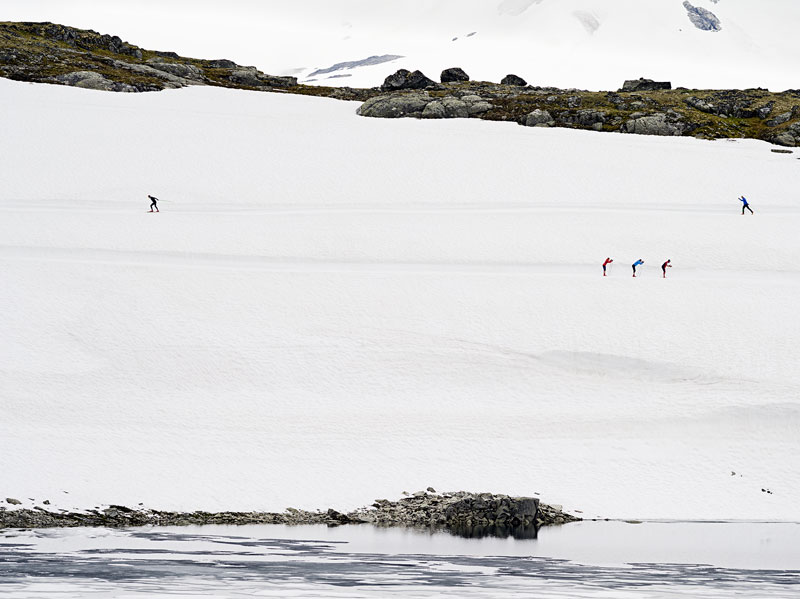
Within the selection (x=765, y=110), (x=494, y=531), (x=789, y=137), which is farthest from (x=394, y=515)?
(x=765, y=110)

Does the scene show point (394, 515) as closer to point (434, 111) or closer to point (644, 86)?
point (434, 111)

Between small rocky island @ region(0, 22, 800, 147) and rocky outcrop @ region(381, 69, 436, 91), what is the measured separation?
137mm

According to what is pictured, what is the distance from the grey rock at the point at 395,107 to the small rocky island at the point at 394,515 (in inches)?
2549

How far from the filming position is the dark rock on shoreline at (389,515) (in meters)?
25.9

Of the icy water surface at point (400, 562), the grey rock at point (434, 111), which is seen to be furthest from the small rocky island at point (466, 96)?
the icy water surface at point (400, 562)

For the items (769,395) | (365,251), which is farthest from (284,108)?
(769,395)

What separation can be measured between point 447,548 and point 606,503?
27.3 feet

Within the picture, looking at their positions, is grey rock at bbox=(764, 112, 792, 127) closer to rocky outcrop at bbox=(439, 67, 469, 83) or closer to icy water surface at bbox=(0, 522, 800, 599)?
rocky outcrop at bbox=(439, 67, 469, 83)

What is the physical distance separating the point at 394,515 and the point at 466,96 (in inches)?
2917

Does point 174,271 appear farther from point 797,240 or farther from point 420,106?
point 420,106

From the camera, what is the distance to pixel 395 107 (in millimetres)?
87062

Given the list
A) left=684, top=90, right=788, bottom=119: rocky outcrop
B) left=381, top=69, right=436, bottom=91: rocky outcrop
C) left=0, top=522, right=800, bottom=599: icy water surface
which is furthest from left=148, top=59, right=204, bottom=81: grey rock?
left=0, top=522, right=800, bottom=599: icy water surface

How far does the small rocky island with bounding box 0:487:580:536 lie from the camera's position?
25812 mm

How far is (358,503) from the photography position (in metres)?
27.8
